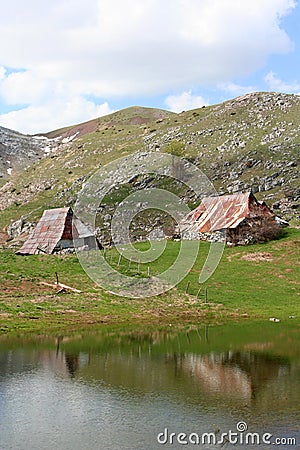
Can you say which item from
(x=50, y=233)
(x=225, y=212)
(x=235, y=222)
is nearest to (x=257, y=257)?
(x=235, y=222)

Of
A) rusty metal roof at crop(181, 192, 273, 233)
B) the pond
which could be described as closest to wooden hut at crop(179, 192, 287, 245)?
rusty metal roof at crop(181, 192, 273, 233)

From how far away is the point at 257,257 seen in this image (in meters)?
64.6

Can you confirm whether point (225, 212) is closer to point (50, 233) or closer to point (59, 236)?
point (59, 236)

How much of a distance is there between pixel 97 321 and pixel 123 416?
22307 millimetres

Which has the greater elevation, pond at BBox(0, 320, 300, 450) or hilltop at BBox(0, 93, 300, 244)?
hilltop at BBox(0, 93, 300, 244)

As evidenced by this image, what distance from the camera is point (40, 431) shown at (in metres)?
18.1

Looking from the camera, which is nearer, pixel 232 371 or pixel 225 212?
pixel 232 371

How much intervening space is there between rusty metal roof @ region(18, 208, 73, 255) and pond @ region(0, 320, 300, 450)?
1252 inches

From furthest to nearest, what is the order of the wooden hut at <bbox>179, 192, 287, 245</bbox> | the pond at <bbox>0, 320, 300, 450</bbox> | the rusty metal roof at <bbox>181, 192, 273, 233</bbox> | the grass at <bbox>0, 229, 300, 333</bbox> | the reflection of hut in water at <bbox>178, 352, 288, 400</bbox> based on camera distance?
the rusty metal roof at <bbox>181, 192, 273, 233</bbox> → the wooden hut at <bbox>179, 192, 287, 245</bbox> → the grass at <bbox>0, 229, 300, 333</bbox> → the reflection of hut in water at <bbox>178, 352, 288, 400</bbox> → the pond at <bbox>0, 320, 300, 450</bbox>

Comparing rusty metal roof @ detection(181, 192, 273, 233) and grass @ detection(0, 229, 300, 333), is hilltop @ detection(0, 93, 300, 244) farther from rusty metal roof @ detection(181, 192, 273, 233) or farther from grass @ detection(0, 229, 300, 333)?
grass @ detection(0, 229, 300, 333)

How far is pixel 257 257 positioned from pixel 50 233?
84.5 feet

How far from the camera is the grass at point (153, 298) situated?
4241 centimetres

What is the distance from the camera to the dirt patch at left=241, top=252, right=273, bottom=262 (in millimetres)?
63938

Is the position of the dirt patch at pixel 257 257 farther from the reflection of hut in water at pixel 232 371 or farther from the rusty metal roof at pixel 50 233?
the reflection of hut in water at pixel 232 371
